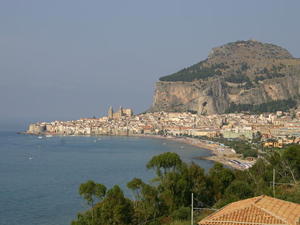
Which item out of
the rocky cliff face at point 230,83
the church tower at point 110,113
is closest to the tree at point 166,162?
the rocky cliff face at point 230,83

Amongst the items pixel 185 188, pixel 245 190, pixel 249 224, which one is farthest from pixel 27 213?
pixel 249 224

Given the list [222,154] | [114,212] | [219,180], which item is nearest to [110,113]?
[222,154]

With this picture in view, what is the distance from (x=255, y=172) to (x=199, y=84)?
6242cm

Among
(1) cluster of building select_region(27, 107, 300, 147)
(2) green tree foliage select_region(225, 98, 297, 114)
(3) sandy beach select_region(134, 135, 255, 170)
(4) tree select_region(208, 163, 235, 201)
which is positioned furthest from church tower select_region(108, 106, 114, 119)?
(4) tree select_region(208, 163, 235, 201)

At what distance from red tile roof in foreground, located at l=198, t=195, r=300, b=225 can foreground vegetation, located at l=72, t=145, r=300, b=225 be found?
2.45 m

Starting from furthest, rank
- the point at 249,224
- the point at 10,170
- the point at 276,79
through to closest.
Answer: the point at 276,79 < the point at 10,170 < the point at 249,224

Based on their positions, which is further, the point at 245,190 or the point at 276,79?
the point at 276,79

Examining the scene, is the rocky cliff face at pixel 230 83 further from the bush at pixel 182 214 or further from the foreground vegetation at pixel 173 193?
the bush at pixel 182 214

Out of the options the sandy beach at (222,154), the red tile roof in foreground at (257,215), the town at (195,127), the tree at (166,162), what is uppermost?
the town at (195,127)

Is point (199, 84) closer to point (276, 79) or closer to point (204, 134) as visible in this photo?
point (276, 79)

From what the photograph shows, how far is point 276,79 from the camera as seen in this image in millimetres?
68312

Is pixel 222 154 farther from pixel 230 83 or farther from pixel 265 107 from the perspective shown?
pixel 230 83

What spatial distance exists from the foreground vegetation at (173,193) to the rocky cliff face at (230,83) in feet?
188

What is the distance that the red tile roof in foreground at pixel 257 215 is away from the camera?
496 cm
